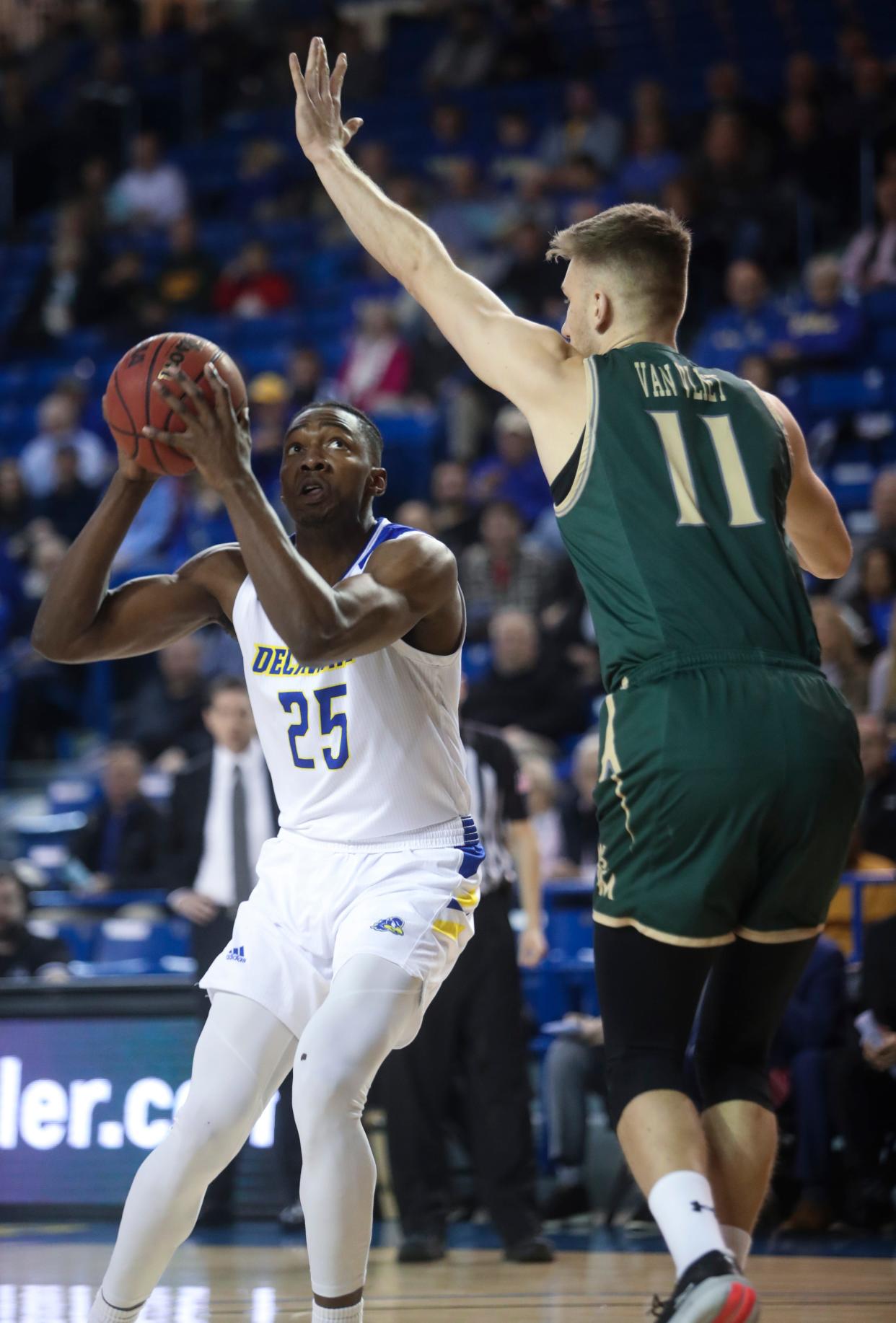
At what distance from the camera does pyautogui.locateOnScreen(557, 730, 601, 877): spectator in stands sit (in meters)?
9.14

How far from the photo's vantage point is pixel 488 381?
12.3 ft

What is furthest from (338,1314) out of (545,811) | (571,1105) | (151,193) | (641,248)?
(151,193)

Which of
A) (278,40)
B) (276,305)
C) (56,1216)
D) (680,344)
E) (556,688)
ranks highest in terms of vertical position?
(278,40)

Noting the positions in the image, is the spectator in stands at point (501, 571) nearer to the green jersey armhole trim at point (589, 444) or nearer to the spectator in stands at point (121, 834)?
the spectator in stands at point (121, 834)

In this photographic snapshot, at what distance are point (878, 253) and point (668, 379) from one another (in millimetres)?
9822

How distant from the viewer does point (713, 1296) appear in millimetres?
2951

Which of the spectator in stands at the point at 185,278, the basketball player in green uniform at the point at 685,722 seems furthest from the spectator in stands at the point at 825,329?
the basketball player in green uniform at the point at 685,722

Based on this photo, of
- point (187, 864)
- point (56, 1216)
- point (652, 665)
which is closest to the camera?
point (652, 665)

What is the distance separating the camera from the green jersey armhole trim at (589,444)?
3.40 m

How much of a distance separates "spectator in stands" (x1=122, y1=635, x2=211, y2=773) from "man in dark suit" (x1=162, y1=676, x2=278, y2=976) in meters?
3.08

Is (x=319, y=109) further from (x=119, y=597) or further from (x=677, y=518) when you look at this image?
(x=677, y=518)

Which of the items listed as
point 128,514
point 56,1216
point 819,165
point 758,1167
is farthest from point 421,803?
point 819,165

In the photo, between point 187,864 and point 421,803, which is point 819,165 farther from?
point 421,803

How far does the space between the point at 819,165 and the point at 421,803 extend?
35.7 ft
